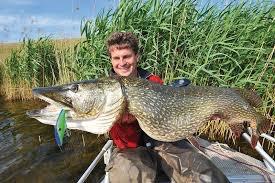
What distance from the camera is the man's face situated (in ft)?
9.17

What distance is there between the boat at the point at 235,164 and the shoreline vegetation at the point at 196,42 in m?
1.09

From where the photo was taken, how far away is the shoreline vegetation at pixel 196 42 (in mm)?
4531

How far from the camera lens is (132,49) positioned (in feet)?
9.28

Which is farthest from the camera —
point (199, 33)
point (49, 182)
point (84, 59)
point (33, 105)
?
point (33, 105)

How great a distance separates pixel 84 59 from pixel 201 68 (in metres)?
1.79

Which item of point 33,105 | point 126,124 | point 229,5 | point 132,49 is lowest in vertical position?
point 33,105

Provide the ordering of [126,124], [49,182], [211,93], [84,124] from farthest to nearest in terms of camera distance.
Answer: [49,182] < [126,124] < [211,93] < [84,124]

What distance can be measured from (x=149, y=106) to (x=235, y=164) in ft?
4.90

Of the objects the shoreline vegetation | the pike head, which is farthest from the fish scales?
the shoreline vegetation

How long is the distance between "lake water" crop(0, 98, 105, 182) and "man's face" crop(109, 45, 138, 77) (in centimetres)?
180

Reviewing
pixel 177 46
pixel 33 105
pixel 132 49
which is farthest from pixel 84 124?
pixel 33 105

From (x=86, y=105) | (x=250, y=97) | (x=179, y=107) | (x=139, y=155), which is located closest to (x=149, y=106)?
(x=179, y=107)

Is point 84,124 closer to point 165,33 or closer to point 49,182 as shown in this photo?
point 49,182

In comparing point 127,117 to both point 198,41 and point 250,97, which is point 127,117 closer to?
point 250,97
